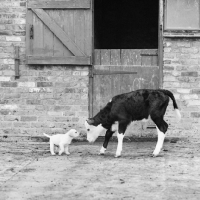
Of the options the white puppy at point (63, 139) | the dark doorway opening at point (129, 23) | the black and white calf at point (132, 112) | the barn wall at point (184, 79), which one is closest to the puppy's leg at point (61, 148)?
the white puppy at point (63, 139)

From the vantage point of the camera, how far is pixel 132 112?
366 inches

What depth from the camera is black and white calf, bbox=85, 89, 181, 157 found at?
920 centimetres

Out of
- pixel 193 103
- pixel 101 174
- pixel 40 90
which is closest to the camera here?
pixel 101 174

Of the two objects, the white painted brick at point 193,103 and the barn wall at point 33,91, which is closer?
the white painted brick at point 193,103

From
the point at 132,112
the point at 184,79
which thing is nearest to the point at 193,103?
the point at 184,79

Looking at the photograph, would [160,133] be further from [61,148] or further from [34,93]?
[34,93]

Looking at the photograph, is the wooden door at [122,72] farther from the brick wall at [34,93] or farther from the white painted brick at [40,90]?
the white painted brick at [40,90]

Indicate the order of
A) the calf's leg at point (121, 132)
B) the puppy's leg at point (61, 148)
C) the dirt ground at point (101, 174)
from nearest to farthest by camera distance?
the dirt ground at point (101, 174) → the calf's leg at point (121, 132) → the puppy's leg at point (61, 148)

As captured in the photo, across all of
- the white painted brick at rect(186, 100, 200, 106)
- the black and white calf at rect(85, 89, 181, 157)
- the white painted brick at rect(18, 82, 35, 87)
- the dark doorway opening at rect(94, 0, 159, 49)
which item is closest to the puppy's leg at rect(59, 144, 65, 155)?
the black and white calf at rect(85, 89, 181, 157)

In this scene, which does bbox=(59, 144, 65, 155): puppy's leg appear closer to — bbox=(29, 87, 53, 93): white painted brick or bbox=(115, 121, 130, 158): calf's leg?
bbox=(115, 121, 130, 158): calf's leg

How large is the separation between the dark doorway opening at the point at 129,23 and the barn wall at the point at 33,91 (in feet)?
12.0

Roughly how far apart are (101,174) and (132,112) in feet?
6.91

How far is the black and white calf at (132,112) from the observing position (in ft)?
30.2

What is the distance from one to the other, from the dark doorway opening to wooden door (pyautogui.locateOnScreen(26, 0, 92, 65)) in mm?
3504
